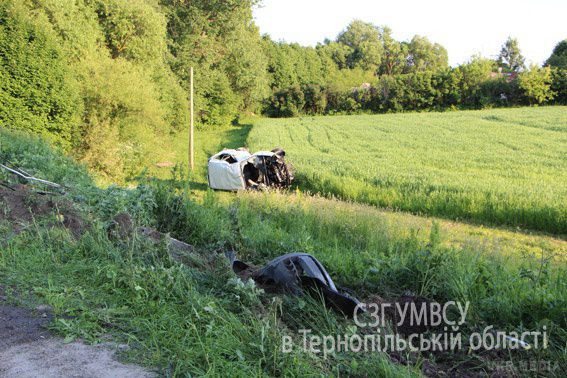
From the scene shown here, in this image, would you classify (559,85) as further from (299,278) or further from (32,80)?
(299,278)

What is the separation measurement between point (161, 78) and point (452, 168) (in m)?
19.4

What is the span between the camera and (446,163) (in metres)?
22.5

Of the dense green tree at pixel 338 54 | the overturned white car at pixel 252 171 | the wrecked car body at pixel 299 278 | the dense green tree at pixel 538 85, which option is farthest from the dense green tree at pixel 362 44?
the wrecked car body at pixel 299 278

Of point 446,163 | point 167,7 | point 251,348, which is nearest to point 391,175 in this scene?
point 446,163

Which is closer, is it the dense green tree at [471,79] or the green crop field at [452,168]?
the green crop field at [452,168]

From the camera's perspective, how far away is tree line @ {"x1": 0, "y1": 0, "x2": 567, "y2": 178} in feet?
57.0

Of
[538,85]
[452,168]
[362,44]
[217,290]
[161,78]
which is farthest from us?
[362,44]

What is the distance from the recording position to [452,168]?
21.5 meters

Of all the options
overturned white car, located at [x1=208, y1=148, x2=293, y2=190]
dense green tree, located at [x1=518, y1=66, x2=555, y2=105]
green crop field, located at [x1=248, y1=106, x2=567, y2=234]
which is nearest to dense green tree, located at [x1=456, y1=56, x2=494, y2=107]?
dense green tree, located at [x1=518, y1=66, x2=555, y2=105]

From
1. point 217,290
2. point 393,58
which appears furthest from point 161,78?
point 393,58

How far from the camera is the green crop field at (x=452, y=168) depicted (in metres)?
14.4

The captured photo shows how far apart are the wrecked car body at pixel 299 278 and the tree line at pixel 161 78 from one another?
14689mm

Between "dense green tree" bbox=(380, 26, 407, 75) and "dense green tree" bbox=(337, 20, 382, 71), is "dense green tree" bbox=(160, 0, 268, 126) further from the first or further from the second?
"dense green tree" bbox=(380, 26, 407, 75)

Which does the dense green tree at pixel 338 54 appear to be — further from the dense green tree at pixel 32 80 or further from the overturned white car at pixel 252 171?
the dense green tree at pixel 32 80
